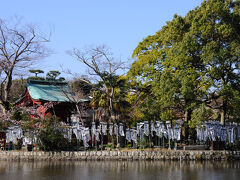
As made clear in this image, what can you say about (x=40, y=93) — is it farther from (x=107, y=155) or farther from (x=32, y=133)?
(x=107, y=155)

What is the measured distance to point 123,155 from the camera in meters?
19.8

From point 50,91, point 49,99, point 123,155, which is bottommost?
point 123,155

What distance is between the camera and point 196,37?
64.4 feet

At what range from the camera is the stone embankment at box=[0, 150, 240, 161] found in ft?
63.5

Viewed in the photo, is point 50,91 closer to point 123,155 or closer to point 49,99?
point 49,99

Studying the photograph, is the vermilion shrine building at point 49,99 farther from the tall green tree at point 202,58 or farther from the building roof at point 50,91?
the tall green tree at point 202,58

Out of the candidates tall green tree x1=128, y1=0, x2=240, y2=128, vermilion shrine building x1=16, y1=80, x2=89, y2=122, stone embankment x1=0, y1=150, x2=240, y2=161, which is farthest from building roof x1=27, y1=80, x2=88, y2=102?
tall green tree x1=128, y1=0, x2=240, y2=128

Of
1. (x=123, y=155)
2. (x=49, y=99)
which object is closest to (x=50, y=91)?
(x=49, y=99)

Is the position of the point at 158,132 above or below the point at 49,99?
below

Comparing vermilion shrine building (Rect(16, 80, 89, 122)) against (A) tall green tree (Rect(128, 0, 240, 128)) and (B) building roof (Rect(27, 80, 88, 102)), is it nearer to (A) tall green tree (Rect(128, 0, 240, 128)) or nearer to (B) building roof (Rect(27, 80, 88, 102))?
(B) building roof (Rect(27, 80, 88, 102))

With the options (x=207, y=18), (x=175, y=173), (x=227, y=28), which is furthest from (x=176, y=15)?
(x=175, y=173)

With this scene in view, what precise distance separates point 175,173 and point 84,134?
28.0ft

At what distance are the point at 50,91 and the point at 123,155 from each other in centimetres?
1030

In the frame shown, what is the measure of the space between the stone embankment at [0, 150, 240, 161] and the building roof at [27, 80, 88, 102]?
17.0 feet
